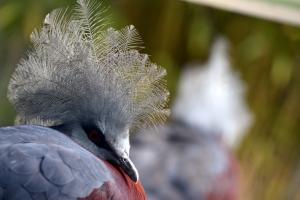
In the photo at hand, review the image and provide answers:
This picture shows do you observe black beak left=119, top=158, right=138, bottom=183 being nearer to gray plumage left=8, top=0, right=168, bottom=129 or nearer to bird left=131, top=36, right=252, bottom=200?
gray plumage left=8, top=0, right=168, bottom=129

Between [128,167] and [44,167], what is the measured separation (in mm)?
175

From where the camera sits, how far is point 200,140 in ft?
12.6

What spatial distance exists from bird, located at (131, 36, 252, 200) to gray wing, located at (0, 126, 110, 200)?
4.96 feet

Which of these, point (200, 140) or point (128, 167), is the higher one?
point (128, 167)

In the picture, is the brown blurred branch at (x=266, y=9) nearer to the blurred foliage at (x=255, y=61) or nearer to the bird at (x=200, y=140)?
the bird at (x=200, y=140)

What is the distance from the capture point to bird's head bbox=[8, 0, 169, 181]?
5.20ft

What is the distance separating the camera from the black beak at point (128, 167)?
1582mm

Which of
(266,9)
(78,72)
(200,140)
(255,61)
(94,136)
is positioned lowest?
(200,140)

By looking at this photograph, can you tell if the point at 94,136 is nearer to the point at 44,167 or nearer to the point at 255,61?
the point at 44,167

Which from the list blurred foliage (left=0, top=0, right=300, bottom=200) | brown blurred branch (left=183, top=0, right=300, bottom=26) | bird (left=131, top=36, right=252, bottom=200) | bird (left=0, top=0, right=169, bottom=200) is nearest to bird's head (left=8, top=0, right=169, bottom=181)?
bird (left=0, top=0, right=169, bottom=200)

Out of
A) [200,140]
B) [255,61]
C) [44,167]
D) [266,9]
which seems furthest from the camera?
[255,61]

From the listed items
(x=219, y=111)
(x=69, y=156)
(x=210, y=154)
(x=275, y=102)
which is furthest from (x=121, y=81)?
(x=275, y=102)

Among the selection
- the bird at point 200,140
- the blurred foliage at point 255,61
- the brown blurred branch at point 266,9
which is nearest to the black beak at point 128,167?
the brown blurred branch at point 266,9

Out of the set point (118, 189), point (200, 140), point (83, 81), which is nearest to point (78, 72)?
point (83, 81)
